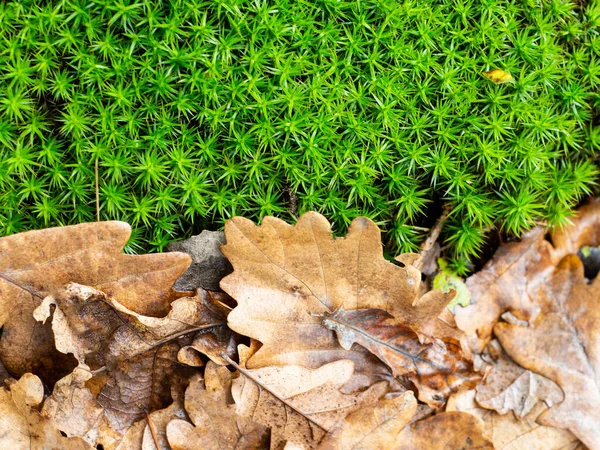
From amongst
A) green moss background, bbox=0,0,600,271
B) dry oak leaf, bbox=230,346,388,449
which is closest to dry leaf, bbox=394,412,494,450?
dry oak leaf, bbox=230,346,388,449

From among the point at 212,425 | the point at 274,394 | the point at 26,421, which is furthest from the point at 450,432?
the point at 26,421

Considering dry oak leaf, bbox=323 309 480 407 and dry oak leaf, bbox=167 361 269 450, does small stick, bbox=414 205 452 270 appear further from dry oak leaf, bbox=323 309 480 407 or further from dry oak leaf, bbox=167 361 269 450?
dry oak leaf, bbox=167 361 269 450

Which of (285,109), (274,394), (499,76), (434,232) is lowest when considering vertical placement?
(274,394)

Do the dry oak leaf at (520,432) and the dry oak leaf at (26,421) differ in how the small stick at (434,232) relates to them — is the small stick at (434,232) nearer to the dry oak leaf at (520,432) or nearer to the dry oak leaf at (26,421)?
the dry oak leaf at (520,432)

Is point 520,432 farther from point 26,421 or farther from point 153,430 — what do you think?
point 26,421

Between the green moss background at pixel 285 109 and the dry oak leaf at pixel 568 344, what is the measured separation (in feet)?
1.92

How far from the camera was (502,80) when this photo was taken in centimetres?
294

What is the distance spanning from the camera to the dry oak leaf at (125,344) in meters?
2.74

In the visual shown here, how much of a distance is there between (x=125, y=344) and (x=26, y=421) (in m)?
0.57

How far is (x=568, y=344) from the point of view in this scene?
10.6 feet

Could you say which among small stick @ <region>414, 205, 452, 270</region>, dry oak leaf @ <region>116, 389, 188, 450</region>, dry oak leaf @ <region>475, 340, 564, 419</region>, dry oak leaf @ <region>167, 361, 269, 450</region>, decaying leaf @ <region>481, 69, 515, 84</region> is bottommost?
dry oak leaf @ <region>116, 389, 188, 450</region>

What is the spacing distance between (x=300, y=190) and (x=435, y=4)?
4.00 ft

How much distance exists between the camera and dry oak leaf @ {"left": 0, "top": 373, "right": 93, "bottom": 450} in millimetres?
2645

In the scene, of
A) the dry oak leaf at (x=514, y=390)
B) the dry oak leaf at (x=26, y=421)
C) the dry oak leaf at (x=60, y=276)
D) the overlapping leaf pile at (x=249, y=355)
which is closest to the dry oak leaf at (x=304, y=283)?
the overlapping leaf pile at (x=249, y=355)
